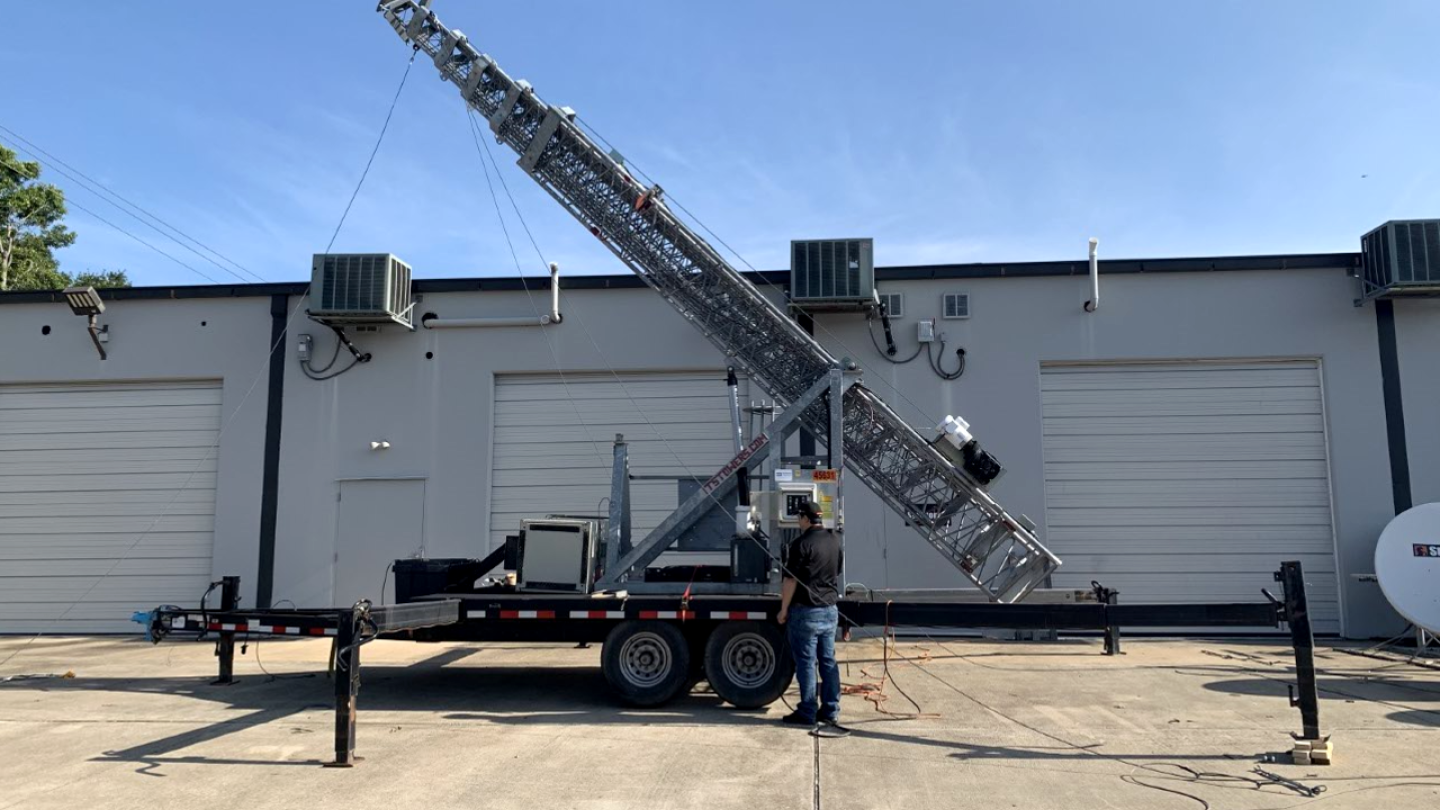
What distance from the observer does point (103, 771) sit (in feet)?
20.8

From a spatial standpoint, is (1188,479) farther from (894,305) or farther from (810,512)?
(810,512)

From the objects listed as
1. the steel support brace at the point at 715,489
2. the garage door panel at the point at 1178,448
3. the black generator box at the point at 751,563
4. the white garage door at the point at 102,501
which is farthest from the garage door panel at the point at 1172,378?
the white garage door at the point at 102,501

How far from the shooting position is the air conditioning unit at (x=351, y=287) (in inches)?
582

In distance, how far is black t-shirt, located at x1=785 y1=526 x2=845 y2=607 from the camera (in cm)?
760

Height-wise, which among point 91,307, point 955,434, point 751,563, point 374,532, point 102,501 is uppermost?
point 91,307

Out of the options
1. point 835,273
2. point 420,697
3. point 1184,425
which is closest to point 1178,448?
point 1184,425

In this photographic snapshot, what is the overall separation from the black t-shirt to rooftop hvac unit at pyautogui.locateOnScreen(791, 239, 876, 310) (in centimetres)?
708

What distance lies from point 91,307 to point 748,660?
13.8m

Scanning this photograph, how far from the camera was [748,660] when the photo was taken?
27.7 feet

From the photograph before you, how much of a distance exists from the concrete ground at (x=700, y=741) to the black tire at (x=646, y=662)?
204 millimetres

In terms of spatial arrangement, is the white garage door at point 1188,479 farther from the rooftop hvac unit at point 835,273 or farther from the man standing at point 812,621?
the man standing at point 812,621

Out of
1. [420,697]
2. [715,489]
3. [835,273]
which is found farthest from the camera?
[835,273]

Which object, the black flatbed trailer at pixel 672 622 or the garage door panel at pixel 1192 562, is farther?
the garage door panel at pixel 1192 562

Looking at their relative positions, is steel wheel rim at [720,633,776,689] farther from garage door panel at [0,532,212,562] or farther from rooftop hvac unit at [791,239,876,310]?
garage door panel at [0,532,212,562]
